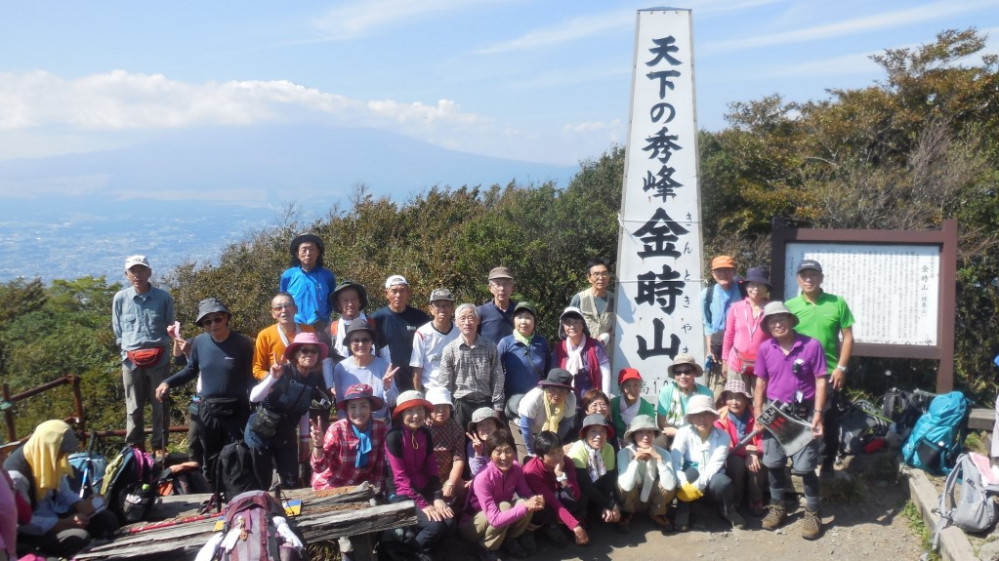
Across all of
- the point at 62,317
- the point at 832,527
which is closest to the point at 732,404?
the point at 832,527

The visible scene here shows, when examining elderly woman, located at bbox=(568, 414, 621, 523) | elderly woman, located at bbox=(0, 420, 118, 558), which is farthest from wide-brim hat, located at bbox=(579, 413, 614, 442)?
elderly woman, located at bbox=(0, 420, 118, 558)

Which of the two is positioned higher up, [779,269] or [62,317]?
[779,269]

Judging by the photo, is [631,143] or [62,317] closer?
[631,143]

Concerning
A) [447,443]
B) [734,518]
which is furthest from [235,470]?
[734,518]

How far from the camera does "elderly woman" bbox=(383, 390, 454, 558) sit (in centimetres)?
475

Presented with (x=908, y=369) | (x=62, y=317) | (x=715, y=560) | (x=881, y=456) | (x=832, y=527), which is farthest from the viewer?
(x=62, y=317)

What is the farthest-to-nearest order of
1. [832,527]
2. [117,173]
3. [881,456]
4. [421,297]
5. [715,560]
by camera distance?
[117,173]
[421,297]
[881,456]
[832,527]
[715,560]

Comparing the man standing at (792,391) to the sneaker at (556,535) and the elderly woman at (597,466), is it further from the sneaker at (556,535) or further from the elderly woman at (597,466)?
the sneaker at (556,535)

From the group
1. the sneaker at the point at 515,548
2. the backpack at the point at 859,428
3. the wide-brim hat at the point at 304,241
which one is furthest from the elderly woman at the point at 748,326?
the wide-brim hat at the point at 304,241

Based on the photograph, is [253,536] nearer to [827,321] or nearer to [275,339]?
[275,339]

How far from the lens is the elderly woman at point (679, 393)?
5555mm

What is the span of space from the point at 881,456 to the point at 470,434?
342cm

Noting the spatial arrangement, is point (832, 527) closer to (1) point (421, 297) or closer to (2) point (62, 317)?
(1) point (421, 297)

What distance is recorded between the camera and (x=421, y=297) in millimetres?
9328
